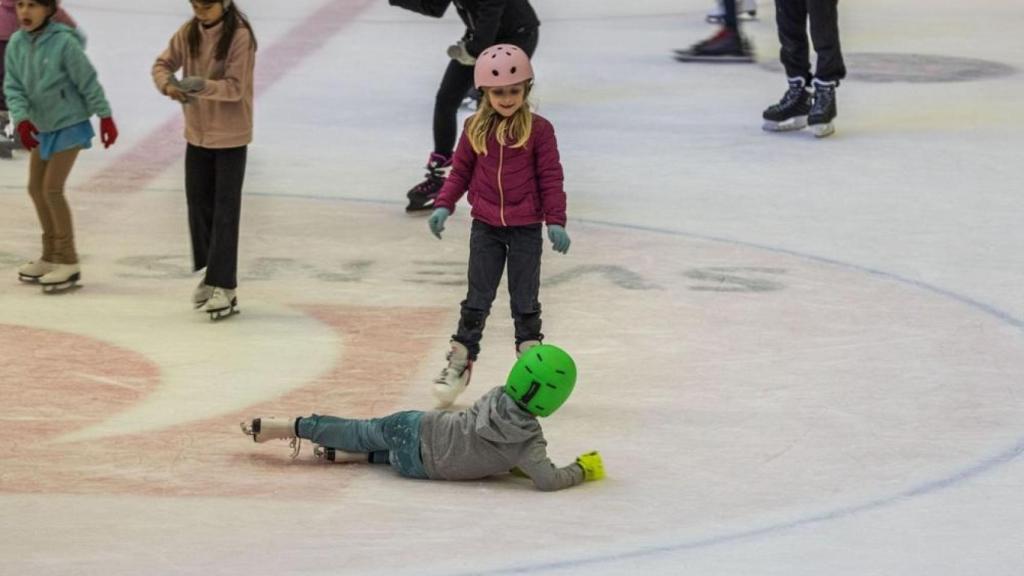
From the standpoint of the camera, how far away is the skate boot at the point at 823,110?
40.4 ft

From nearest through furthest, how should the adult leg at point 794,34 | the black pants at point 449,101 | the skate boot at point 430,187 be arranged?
the black pants at point 449,101 < the skate boot at point 430,187 < the adult leg at point 794,34

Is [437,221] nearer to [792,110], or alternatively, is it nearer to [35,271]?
[35,271]

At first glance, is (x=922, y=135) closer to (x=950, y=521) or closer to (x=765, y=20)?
(x=765, y=20)

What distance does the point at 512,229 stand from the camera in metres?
7.02

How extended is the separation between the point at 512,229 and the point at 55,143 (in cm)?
250

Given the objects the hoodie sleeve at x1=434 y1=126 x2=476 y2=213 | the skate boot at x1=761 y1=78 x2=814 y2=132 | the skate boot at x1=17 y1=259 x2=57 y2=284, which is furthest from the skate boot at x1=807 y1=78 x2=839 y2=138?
the hoodie sleeve at x1=434 y1=126 x2=476 y2=213

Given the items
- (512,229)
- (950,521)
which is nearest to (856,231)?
(512,229)

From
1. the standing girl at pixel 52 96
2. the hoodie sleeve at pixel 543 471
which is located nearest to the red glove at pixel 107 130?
the standing girl at pixel 52 96

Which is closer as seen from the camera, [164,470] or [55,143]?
[164,470]

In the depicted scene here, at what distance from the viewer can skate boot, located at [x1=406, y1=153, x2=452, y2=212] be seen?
405 inches

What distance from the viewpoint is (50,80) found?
27.8 ft

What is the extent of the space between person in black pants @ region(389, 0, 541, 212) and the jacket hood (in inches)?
153

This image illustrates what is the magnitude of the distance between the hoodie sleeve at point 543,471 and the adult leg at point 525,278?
3.65 feet

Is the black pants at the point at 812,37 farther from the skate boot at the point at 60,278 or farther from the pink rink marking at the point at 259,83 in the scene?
the skate boot at the point at 60,278
